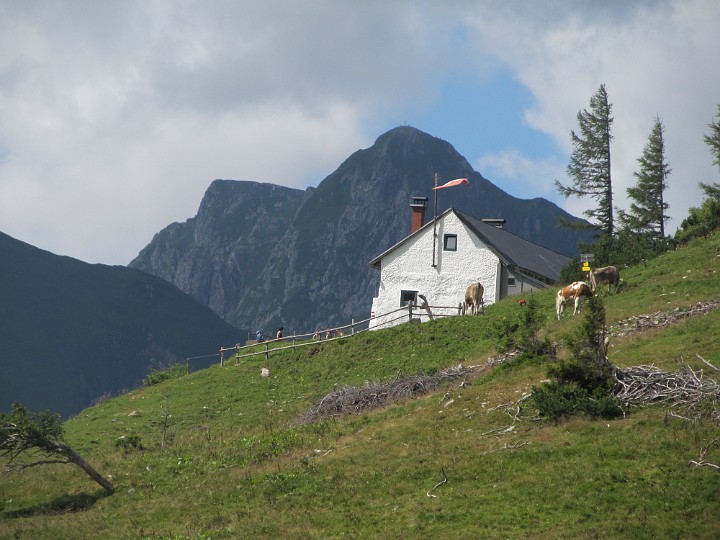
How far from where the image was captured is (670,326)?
3266 cm

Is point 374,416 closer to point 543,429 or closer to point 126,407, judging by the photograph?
point 543,429

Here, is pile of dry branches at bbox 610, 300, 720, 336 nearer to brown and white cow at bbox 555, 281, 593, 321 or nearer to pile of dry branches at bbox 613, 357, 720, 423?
brown and white cow at bbox 555, 281, 593, 321

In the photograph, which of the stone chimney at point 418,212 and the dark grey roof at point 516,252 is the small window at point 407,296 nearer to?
the dark grey roof at point 516,252

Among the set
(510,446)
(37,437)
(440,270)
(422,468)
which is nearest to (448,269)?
(440,270)

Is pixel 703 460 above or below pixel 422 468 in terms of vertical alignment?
above

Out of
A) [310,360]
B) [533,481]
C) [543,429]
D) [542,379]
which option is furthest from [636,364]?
[310,360]

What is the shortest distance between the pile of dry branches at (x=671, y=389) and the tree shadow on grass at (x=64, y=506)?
15.5 metres

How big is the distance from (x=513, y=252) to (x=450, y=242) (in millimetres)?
5043

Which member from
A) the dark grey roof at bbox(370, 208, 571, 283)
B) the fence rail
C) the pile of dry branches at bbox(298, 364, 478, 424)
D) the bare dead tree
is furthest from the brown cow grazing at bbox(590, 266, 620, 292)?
the bare dead tree

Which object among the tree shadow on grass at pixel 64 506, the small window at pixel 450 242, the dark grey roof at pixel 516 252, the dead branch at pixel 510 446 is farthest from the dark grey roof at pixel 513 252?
the dead branch at pixel 510 446

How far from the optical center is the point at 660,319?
34062 mm

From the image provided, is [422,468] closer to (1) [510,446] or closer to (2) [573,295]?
(1) [510,446]

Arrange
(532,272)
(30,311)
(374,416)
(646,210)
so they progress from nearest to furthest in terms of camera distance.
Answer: (374,416), (532,272), (646,210), (30,311)

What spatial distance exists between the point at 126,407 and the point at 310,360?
363 inches
